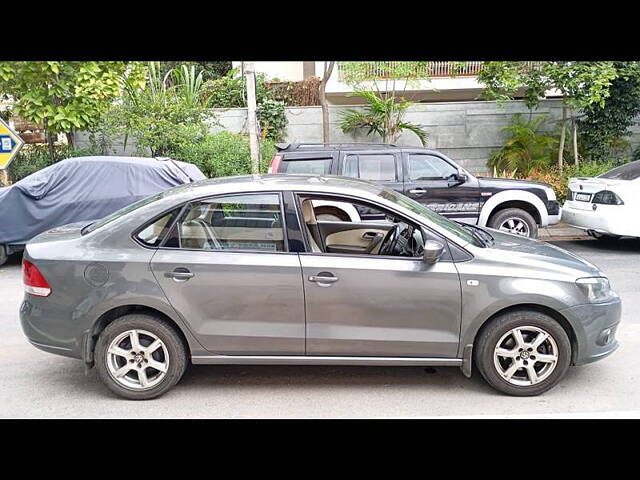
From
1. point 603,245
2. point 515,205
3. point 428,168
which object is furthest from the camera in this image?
point 603,245

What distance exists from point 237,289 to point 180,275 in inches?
17.0

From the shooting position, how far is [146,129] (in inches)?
530

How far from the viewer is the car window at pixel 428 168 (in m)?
8.95

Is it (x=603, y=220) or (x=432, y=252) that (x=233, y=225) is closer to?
(x=432, y=252)

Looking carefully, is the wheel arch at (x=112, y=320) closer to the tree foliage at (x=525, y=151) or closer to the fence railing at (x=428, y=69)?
the fence railing at (x=428, y=69)

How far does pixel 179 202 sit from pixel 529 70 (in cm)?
1037

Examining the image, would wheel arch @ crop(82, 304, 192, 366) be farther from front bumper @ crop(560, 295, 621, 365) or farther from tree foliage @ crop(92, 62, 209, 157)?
tree foliage @ crop(92, 62, 209, 157)

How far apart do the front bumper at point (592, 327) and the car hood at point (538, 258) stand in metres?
0.26

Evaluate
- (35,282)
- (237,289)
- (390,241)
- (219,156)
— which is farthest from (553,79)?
(35,282)

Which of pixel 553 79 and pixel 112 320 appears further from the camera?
pixel 553 79

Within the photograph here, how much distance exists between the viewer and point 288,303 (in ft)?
13.6

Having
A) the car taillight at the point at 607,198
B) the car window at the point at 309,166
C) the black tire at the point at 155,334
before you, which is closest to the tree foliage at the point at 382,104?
the car window at the point at 309,166

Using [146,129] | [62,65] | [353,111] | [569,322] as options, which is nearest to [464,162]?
[353,111]

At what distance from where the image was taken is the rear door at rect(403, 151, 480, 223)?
8875mm
